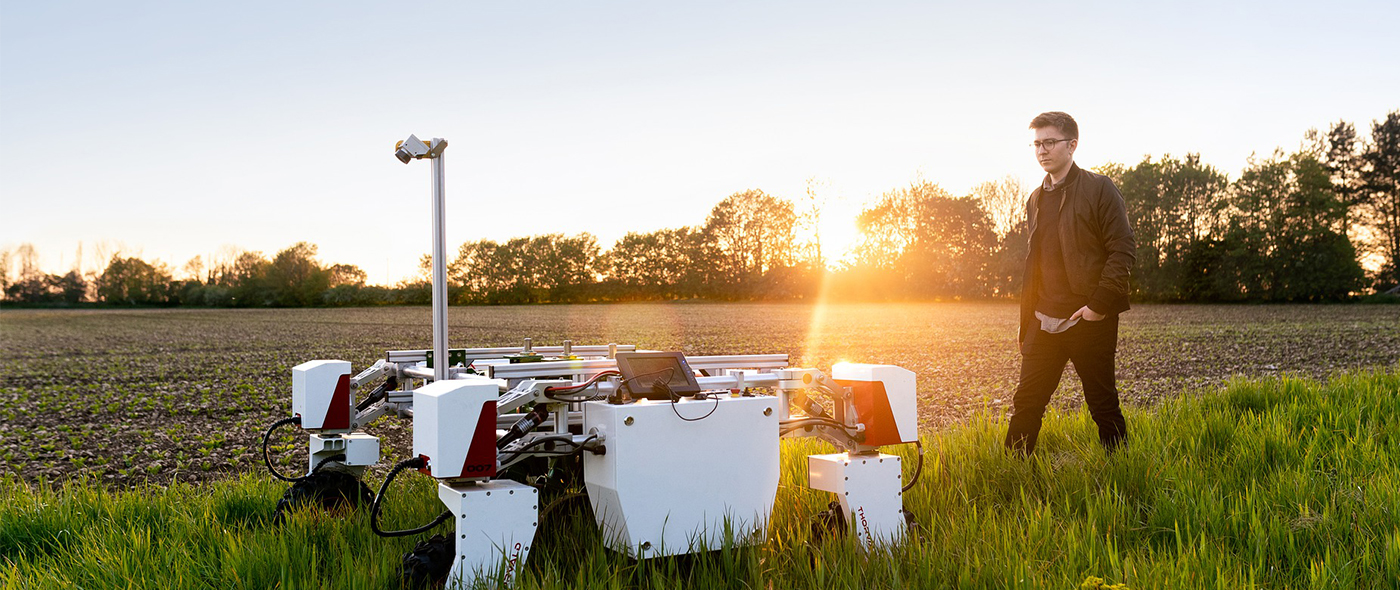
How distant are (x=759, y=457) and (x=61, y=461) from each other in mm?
7913

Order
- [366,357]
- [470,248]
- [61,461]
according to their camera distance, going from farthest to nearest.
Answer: [470,248]
[366,357]
[61,461]

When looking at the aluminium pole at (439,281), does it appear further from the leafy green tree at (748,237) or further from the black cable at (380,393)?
the leafy green tree at (748,237)

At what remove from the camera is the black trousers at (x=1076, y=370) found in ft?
16.6

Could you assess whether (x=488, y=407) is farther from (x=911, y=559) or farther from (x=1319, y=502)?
(x=1319, y=502)

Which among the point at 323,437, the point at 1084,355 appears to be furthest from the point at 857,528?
the point at 323,437

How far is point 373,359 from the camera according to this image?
1995cm

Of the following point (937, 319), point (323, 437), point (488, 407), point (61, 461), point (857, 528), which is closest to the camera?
point (488, 407)

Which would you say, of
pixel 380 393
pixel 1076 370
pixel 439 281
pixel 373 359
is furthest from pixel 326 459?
pixel 373 359

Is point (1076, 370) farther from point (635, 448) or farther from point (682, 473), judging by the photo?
point (635, 448)

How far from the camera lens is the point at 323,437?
473 cm

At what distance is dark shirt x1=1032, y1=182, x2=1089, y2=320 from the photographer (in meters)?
5.09

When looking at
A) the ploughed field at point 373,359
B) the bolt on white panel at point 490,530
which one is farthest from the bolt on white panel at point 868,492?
the ploughed field at point 373,359

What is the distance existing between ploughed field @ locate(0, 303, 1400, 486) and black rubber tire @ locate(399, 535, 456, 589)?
4.60m

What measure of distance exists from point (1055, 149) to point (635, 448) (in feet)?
10.9
